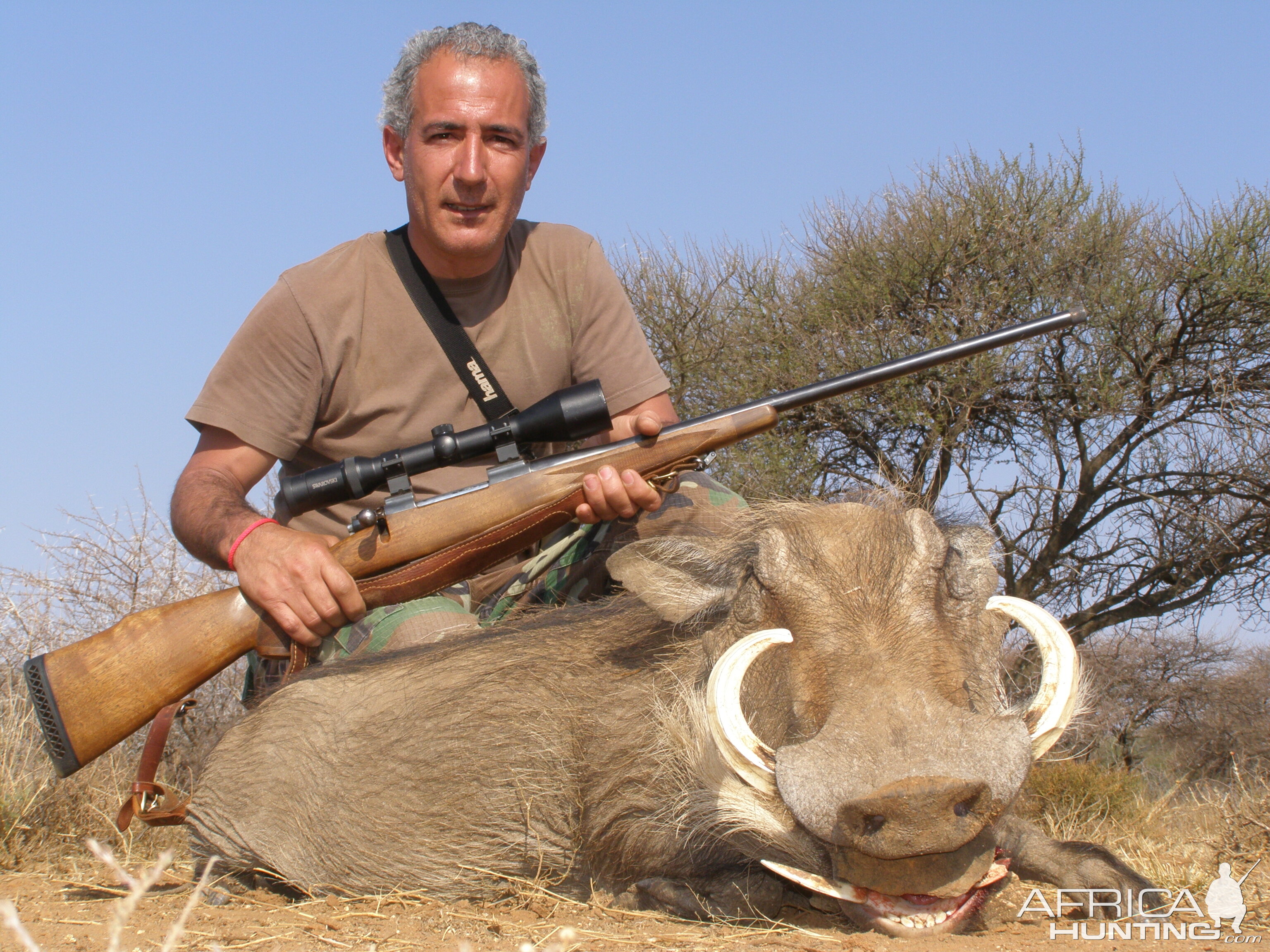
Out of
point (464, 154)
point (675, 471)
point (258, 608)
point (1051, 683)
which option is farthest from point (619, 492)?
point (464, 154)

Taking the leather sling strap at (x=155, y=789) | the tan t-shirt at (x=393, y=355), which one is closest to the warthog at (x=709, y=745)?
the leather sling strap at (x=155, y=789)

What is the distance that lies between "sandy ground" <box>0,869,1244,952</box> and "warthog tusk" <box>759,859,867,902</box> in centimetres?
11

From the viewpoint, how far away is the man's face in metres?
4.36

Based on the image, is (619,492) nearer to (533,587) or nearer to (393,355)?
(533,587)

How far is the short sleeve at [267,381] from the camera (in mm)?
4125

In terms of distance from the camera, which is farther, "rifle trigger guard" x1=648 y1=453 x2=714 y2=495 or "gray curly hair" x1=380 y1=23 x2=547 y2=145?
"gray curly hair" x1=380 y1=23 x2=547 y2=145

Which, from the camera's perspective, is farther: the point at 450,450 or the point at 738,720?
the point at 450,450

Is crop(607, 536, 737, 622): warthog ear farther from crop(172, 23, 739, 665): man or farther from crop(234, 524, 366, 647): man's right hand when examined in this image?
crop(172, 23, 739, 665): man

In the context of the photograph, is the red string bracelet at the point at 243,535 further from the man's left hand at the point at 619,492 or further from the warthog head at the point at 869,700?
the warthog head at the point at 869,700

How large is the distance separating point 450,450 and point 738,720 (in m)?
1.54

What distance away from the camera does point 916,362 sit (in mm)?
3727

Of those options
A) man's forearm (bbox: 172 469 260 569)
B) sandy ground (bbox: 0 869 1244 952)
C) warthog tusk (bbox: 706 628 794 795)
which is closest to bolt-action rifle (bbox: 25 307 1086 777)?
man's forearm (bbox: 172 469 260 569)

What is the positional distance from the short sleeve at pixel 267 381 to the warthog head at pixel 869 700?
5.74 feet

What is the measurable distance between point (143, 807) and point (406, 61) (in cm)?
292
